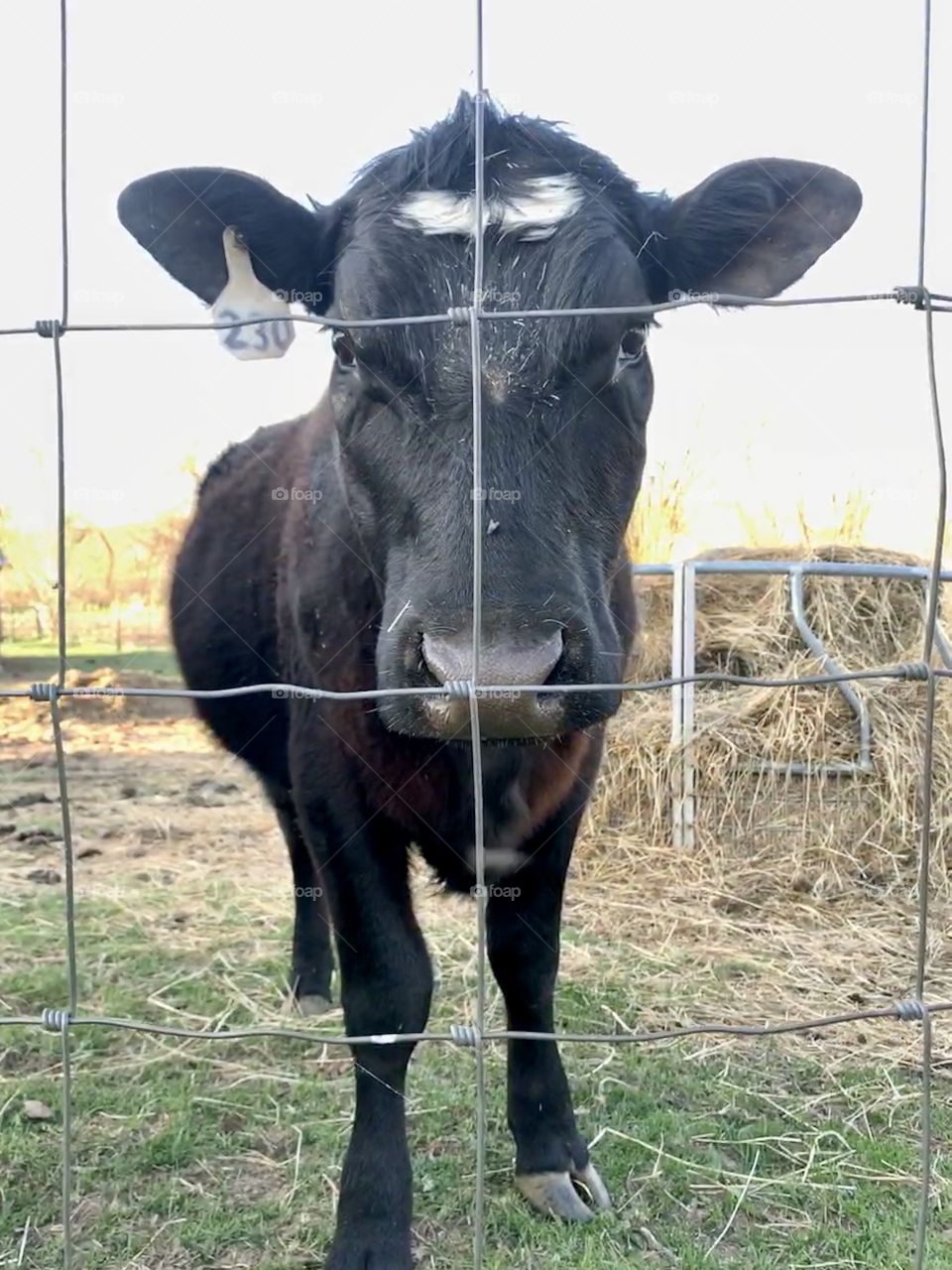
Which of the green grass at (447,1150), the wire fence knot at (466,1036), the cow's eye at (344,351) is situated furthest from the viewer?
the cow's eye at (344,351)

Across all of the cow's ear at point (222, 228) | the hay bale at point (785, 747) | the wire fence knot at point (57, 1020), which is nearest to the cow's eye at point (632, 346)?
the cow's ear at point (222, 228)

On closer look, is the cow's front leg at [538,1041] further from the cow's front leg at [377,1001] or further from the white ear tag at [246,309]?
the white ear tag at [246,309]

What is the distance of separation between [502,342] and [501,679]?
71cm

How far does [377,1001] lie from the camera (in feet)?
8.66

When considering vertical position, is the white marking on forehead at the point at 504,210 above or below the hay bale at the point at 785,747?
above

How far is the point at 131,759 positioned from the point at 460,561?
6.88m

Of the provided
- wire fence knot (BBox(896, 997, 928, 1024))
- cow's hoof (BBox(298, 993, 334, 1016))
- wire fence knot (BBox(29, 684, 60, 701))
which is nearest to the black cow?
wire fence knot (BBox(29, 684, 60, 701))

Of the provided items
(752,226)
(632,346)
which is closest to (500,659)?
(632,346)

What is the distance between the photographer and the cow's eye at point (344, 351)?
8.57 feet

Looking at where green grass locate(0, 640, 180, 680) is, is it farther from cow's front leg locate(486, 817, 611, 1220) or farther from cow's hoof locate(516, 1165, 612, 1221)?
cow's hoof locate(516, 1165, 612, 1221)

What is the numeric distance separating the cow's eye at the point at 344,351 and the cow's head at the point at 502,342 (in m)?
0.01

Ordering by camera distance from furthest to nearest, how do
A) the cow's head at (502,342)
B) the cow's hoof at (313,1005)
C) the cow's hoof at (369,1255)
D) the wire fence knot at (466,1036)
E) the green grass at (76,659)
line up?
the green grass at (76,659), the cow's hoof at (313,1005), the cow's hoof at (369,1255), the cow's head at (502,342), the wire fence knot at (466,1036)

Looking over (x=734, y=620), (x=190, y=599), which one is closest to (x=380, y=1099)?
(x=190, y=599)

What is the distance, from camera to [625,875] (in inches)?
227
